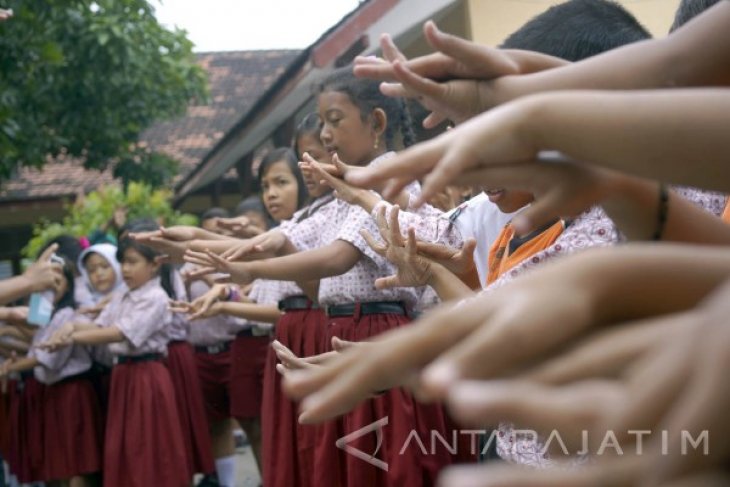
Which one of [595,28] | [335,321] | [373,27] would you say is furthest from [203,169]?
[595,28]

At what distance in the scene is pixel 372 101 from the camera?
4.25 m

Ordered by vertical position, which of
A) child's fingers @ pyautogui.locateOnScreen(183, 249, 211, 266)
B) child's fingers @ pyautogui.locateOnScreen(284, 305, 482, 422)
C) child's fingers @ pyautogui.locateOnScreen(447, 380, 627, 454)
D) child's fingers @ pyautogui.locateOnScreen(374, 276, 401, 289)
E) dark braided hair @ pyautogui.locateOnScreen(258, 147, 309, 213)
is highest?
dark braided hair @ pyautogui.locateOnScreen(258, 147, 309, 213)

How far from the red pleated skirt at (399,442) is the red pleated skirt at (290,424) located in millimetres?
486

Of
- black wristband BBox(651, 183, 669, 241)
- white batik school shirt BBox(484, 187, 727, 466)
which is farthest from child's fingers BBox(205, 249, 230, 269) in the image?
black wristband BBox(651, 183, 669, 241)

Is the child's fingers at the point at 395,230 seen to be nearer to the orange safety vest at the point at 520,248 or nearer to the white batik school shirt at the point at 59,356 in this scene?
the orange safety vest at the point at 520,248

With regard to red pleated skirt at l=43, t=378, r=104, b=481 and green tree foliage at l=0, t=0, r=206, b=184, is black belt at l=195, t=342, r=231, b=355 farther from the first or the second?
green tree foliage at l=0, t=0, r=206, b=184

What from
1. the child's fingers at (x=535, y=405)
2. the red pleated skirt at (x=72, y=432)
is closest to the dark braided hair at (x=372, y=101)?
the child's fingers at (x=535, y=405)

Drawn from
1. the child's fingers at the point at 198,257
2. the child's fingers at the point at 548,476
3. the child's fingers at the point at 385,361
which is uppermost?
the child's fingers at the point at 198,257

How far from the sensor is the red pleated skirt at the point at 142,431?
23.4 ft

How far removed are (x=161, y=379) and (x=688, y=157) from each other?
6442 mm

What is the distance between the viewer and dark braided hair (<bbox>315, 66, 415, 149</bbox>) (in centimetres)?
Result: 423

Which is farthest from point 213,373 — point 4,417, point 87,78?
point 87,78

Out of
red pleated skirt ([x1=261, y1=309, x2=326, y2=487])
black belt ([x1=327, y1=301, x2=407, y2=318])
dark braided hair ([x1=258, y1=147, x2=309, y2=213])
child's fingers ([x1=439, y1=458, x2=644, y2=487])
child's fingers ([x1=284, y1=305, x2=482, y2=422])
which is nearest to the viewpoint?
child's fingers ([x1=439, y1=458, x2=644, y2=487])

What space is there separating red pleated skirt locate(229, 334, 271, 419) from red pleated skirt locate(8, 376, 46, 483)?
1335 millimetres
